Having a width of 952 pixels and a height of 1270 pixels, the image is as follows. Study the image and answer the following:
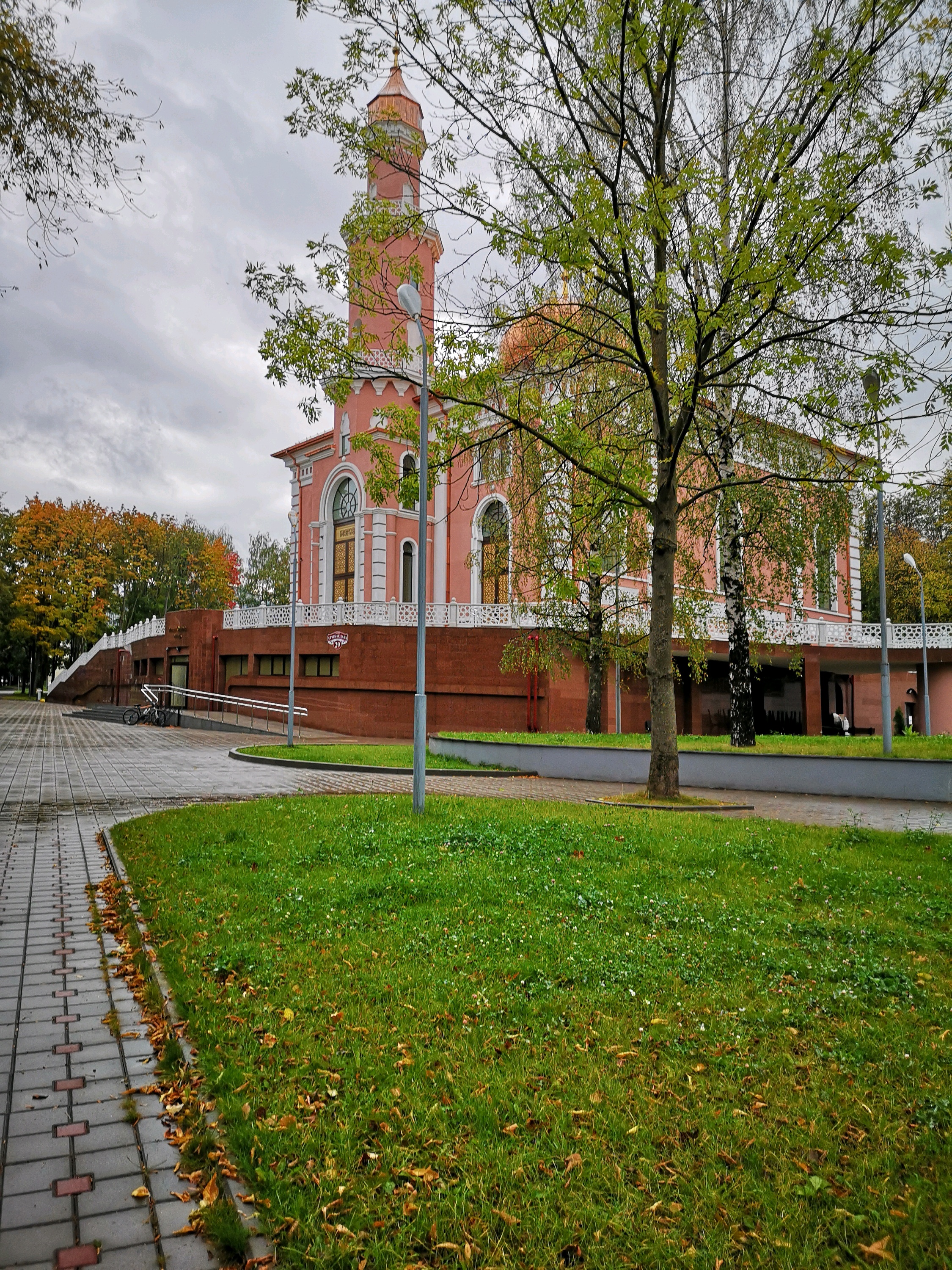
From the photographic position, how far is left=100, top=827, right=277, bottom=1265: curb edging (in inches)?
99.7

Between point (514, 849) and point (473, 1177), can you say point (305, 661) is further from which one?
point (473, 1177)

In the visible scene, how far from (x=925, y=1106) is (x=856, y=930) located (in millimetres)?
2391

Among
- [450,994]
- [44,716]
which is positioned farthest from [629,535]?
[44,716]

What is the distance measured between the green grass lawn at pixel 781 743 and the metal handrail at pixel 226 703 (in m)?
11.3

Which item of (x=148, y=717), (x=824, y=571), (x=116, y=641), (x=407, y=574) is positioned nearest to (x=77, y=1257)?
(x=824, y=571)

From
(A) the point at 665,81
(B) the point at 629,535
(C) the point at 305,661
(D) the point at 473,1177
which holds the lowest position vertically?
(D) the point at 473,1177

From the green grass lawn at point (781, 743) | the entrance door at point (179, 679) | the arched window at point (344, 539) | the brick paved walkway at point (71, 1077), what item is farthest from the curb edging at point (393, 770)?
the entrance door at point (179, 679)

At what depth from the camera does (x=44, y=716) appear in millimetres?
42219

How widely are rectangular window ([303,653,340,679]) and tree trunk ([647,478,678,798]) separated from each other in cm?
1936

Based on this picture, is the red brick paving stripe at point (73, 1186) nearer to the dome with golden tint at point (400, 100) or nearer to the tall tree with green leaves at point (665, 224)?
the tall tree with green leaves at point (665, 224)

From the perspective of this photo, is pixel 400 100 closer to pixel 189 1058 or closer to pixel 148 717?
pixel 148 717

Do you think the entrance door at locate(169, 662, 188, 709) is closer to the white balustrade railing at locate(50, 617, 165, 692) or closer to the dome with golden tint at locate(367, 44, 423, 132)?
the white balustrade railing at locate(50, 617, 165, 692)

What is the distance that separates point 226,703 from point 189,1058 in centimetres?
3492

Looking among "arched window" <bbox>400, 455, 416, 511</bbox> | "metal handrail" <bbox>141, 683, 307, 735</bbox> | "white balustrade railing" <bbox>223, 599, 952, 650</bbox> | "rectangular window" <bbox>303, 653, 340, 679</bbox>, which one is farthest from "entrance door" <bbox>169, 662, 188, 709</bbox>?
"arched window" <bbox>400, 455, 416, 511</bbox>
